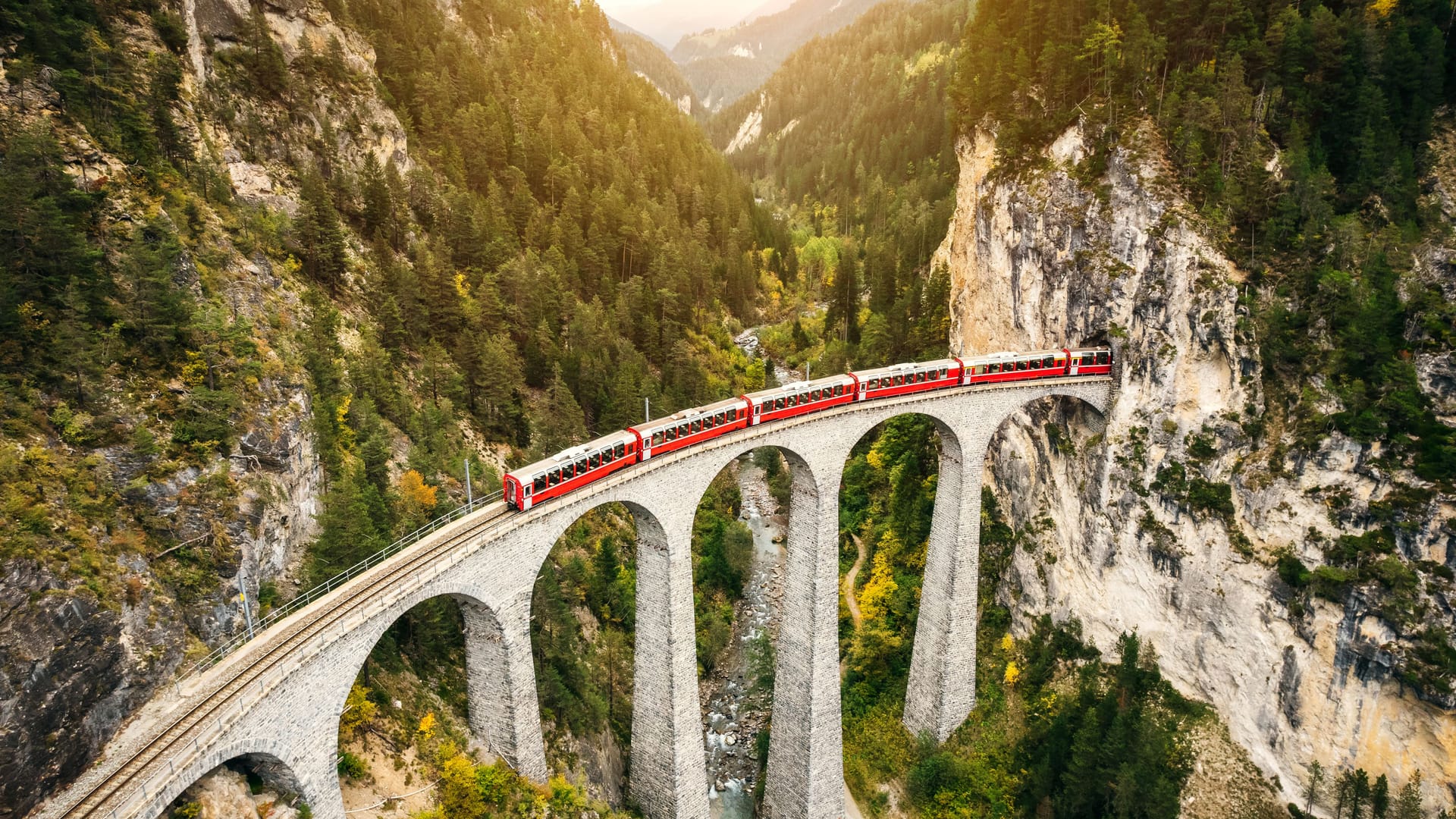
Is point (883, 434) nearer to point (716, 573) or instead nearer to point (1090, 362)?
point (716, 573)

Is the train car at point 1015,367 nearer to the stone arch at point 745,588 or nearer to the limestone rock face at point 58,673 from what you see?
the stone arch at point 745,588

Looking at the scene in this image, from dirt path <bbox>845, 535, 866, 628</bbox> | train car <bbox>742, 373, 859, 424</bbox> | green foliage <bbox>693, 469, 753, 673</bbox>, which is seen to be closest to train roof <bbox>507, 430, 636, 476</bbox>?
train car <bbox>742, 373, 859, 424</bbox>

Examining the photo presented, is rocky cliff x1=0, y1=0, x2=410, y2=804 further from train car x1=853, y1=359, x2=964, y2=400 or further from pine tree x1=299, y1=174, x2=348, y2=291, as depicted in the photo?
train car x1=853, y1=359, x2=964, y2=400

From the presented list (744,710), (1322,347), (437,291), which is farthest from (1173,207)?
(437,291)

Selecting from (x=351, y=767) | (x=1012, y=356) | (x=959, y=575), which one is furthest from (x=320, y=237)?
(x=959, y=575)

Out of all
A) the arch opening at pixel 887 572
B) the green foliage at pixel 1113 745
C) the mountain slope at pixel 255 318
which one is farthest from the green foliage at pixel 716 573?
the green foliage at pixel 1113 745

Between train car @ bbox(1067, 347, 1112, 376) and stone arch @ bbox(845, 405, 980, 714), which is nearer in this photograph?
stone arch @ bbox(845, 405, 980, 714)
